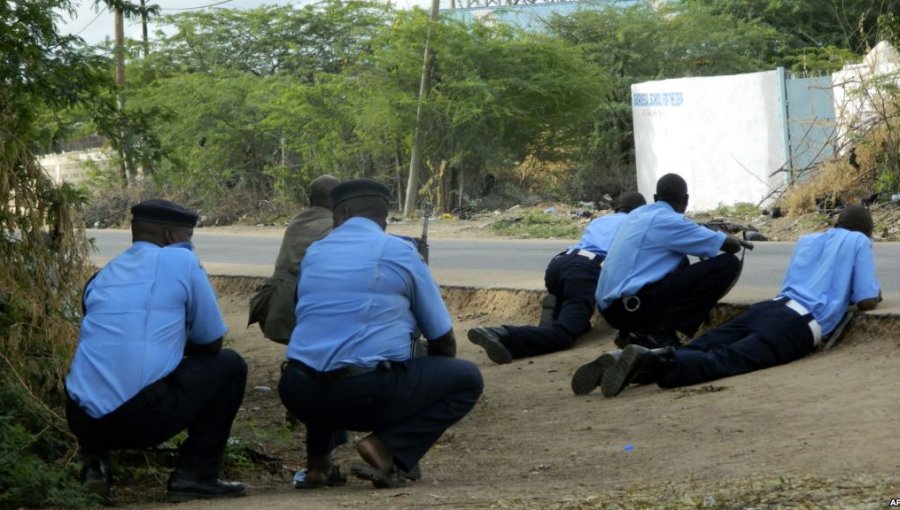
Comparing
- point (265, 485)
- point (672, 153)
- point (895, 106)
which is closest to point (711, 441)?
point (265, 485)

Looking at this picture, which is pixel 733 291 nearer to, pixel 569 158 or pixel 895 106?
pixel 895 106

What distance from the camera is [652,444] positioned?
661 centimetres

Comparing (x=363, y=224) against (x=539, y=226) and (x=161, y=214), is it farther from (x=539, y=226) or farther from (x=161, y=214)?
(x=539, y=226)

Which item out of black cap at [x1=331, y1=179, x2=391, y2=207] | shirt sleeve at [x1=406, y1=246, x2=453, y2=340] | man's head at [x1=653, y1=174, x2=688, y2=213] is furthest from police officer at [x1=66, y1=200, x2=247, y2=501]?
man's head at [x1=653, y1=174, x2=688, y2=213]

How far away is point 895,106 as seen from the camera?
20266mm

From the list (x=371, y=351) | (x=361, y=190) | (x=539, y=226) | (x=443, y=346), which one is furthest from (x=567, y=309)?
(x=539, y=226)

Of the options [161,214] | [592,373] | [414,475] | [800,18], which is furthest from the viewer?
[800,18]

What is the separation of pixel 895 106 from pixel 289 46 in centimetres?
1919

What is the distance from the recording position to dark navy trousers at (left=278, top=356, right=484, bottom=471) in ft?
18.2

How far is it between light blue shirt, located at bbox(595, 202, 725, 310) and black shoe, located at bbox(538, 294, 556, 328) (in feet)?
4.12

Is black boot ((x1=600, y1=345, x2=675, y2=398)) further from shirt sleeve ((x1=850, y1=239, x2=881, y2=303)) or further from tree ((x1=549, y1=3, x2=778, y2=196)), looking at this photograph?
tree ((x1=549, y1=3, x2=778, y2=196))

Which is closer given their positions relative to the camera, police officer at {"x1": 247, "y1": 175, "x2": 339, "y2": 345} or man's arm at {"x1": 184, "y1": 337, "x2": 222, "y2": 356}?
man's arm at {"x1": 184, "y1": 337, "x2": 222, "y2": 356}

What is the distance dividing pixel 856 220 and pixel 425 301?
3.66 meters

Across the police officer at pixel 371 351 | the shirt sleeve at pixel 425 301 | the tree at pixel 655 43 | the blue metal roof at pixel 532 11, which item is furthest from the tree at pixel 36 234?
the tree at pixel 655 43
